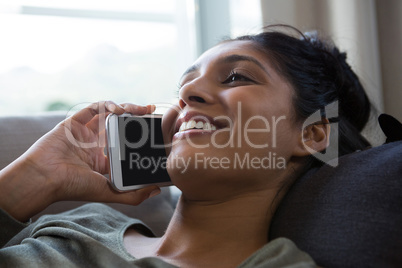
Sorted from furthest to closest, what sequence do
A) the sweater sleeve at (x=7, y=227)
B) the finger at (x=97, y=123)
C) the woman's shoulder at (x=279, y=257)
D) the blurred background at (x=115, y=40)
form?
the blurred background at (x=115, y=40)
the finger at (x=97, y=123)
the sweater sleeve at (x=7, y=227)
the woman's shoulder at (x=279, y=257)

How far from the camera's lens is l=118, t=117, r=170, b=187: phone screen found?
1058mm

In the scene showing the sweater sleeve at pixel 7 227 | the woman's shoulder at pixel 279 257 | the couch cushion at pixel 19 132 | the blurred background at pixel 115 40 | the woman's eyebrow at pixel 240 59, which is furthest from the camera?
the blurred background at pixel 115 40

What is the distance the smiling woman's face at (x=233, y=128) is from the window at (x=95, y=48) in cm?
85

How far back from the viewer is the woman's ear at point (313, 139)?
1.03m

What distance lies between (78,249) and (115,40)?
4.75ft

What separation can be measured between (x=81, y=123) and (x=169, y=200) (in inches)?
19.4

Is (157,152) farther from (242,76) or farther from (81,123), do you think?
(242,76)

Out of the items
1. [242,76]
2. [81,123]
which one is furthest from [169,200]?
[242,76]

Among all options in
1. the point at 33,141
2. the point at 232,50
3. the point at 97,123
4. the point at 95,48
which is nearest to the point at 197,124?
the point at 232,50

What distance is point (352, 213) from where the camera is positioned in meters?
0.81

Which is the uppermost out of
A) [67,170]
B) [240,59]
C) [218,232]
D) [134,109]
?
[240,59]

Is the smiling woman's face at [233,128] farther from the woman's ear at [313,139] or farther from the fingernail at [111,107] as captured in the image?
the fingernail at [111,107]

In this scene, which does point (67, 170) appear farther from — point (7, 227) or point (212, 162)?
point (212, 162)

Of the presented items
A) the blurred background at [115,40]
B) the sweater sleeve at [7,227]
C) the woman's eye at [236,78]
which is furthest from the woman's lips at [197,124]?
the blurred background at [115,40]
